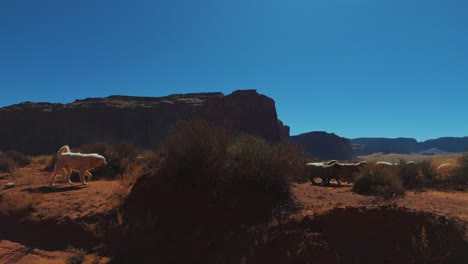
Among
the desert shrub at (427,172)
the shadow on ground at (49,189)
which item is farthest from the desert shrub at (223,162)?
the desert shrub at (427,172)

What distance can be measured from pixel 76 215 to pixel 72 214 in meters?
0.20

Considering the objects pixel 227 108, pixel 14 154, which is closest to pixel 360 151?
pixel 227 108

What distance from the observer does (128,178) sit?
433 inches

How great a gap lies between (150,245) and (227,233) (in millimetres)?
1713

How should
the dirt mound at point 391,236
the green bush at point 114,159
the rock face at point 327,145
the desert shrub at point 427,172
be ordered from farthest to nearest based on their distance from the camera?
the rock face at point 327,145, the green bush at point 114,159, the desert shrub at point 427,172, the dirt mound at point 391,236

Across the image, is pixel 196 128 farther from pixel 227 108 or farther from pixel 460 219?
pixel 227 108

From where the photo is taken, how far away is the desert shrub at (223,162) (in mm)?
8617

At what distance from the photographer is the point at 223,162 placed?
29.0 ft

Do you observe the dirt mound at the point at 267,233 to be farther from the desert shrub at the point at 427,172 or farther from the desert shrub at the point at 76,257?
the desert shrub at the point at 427,172

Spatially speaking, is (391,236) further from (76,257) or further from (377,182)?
(76,257)

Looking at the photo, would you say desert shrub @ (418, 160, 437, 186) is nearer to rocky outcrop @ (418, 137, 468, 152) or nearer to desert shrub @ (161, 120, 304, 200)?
desert shrub @ (161, 120, 304, 200)

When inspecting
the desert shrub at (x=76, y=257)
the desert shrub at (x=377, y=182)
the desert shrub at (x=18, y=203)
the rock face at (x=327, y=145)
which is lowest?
the desert shrub at (x=76, y=257)

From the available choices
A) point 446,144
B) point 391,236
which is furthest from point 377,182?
point 446,144

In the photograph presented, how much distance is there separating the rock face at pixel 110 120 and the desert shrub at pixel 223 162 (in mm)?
66626
